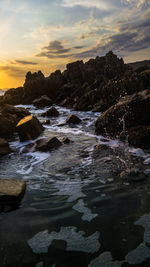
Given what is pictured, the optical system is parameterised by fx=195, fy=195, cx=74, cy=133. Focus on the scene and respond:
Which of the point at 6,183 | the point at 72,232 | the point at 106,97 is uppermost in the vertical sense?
the point at 106,97

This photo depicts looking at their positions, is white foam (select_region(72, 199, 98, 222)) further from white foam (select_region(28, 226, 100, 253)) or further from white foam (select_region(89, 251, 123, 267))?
white foam (select_region(89, 251, 123, 267))

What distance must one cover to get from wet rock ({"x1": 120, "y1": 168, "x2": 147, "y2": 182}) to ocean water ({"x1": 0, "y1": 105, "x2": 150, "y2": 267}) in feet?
0.47

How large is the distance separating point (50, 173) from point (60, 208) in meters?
1.90

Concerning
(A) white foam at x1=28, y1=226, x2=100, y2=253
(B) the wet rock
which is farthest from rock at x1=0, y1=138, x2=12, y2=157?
(A) white foam at x1=28, y1=226, x2=100, y2=253

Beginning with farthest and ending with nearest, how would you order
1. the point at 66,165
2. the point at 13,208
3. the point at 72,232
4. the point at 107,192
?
the point at 66,165
the point at 107,192
the point at 13,208
the point at 72,232

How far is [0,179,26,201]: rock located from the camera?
396 cm

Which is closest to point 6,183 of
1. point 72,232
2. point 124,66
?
point 72,232

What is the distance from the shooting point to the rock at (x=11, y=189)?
396 cm

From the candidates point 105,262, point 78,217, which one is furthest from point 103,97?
point 105,262

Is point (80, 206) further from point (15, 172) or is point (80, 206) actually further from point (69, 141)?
point (69, 141)

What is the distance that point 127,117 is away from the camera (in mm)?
9922

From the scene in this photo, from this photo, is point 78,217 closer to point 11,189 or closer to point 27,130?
point 11,189

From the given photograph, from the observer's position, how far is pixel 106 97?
71.8 ft

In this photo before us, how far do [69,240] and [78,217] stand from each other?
→ 60 cm
